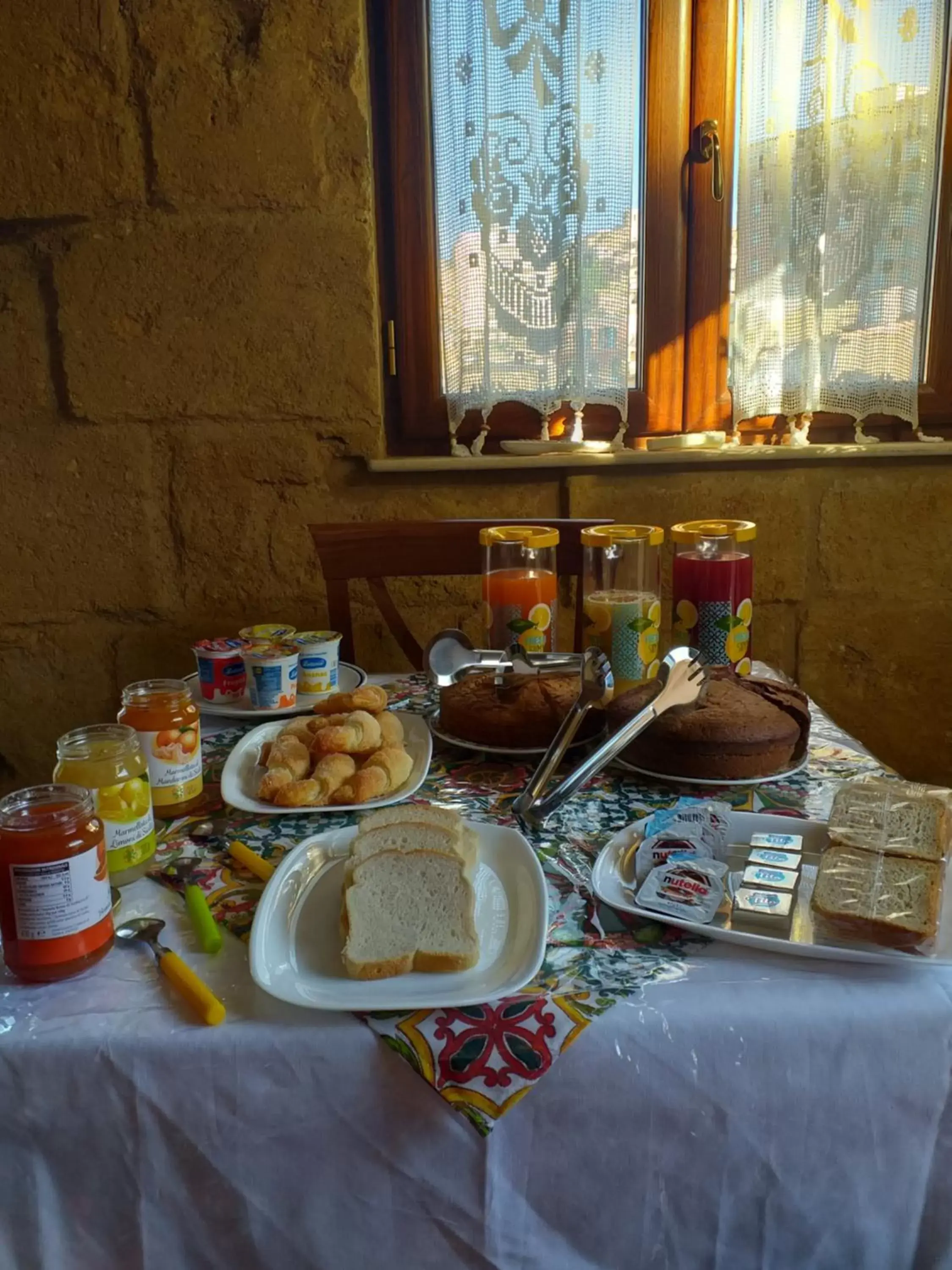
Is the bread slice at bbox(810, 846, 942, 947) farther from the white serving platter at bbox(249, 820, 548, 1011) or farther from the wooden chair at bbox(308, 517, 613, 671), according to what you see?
the wooden chair at bbox(308, 517, 613, 671)

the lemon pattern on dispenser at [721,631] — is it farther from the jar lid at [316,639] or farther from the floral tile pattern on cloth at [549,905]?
the jar lid at [316,639]

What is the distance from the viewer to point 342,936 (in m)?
0.68

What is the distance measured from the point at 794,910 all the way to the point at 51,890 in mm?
521

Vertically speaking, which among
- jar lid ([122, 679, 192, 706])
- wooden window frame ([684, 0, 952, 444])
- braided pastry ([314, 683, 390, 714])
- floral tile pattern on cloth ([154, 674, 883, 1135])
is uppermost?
wooden window frame ([684, 0, 952, 444])

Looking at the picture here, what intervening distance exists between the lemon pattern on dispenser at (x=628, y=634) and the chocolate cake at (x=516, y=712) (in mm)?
69

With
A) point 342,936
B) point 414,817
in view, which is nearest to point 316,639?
point 414,817

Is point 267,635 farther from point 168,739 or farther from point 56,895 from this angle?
point 56,895

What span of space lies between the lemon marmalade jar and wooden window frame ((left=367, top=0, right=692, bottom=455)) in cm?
115

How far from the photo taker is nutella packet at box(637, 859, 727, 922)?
680 mm

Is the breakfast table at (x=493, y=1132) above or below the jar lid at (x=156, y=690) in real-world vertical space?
below

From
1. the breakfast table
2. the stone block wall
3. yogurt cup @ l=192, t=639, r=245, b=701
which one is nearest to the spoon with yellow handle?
the breakfast table

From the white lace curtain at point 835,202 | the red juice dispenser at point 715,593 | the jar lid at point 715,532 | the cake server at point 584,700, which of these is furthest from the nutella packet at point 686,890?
the white lace curtain at point 835,202

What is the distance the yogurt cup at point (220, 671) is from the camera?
1.20 m

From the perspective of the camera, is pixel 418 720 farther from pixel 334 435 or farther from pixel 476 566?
pixel 334 435
